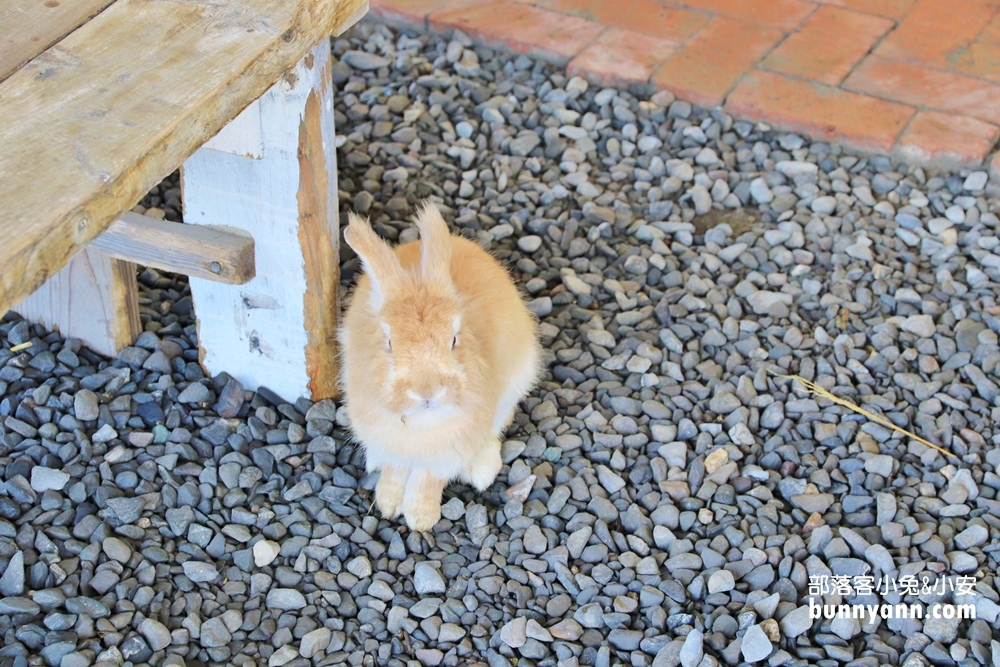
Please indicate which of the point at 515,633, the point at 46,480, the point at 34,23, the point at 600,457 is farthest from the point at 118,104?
the point at 600,457

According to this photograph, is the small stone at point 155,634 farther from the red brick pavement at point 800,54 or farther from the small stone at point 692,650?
the red brick pavement at point 800,54

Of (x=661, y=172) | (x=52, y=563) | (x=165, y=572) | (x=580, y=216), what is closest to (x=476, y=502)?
(x=165, y=572)

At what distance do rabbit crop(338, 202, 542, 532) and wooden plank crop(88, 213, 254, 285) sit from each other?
329mm

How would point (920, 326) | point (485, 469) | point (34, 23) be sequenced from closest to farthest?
point (34, 23) → point (485, 469) → point (920, 326)

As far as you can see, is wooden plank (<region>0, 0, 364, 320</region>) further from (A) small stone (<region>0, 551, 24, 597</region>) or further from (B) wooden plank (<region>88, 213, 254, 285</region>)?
(A) small stone (<region>0, 551, 24, 597</region>)

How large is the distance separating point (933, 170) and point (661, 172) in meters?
1.01

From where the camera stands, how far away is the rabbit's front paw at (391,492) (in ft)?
9.12

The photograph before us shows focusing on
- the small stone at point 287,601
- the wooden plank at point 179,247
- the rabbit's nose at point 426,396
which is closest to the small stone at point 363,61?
the wooden plank at point 179,247

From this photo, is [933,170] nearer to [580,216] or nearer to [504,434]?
[580,216]

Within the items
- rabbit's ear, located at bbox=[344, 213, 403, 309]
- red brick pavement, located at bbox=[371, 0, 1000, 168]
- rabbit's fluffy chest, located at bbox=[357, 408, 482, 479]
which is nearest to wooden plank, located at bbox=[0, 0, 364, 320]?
rabbit's ear, located at bbox=[344, 213, 403, 309]

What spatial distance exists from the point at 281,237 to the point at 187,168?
29cm

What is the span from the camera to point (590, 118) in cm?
416

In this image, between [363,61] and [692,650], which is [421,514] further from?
[363,61]

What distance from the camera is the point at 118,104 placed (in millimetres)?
1957
